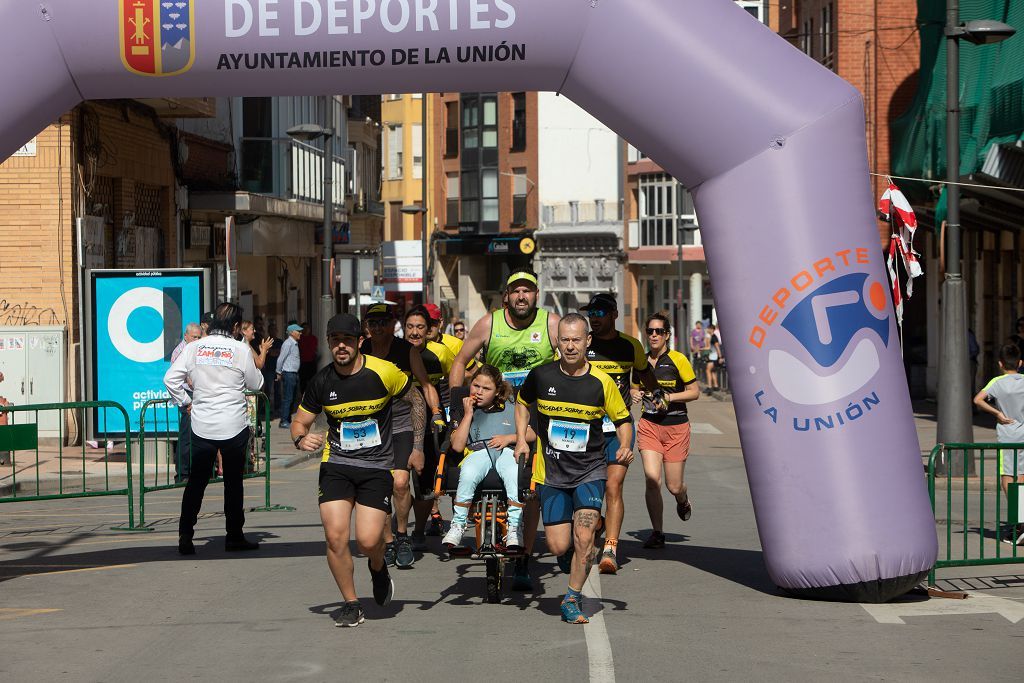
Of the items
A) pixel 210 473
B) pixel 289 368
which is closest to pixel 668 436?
pixel 210 473

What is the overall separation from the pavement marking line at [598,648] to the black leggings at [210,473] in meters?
3.23

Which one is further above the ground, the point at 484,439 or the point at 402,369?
the point at 402,369

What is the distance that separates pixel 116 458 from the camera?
63.9 ft

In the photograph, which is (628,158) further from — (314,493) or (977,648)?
(977,648)

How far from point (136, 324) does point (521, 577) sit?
1063 centimetres

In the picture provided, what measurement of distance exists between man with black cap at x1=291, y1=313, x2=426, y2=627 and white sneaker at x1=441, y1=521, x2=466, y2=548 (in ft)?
1.88

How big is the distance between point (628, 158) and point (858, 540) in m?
59.7

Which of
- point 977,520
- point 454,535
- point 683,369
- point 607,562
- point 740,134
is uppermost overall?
point 740,134

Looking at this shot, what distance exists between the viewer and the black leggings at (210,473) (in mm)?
11938

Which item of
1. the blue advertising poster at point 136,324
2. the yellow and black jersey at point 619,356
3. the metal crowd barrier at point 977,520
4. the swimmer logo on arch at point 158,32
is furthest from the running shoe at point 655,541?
the blue advertising poster at point 136,324

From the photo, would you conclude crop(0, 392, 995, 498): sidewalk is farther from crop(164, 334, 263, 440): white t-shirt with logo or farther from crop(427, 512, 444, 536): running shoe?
crop(427, 512, 444, 536): running shoe

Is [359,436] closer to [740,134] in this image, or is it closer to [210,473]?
[740,134]

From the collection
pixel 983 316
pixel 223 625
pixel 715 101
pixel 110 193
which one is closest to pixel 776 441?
pixel 715 101

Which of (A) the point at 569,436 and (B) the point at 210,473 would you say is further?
(B) the point at 210,473
